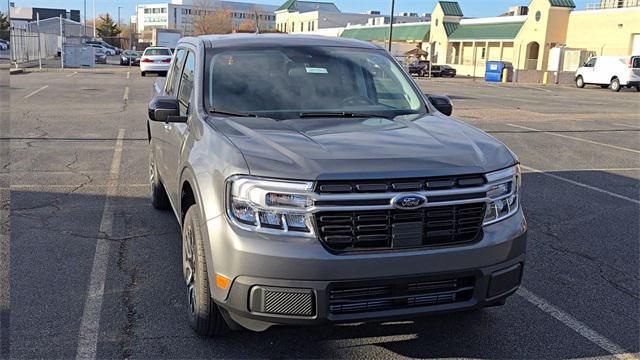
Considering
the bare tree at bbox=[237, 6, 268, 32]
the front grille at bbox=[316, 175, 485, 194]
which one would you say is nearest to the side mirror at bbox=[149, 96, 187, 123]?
the front grille at bbox=[316, 175, 485, 194]

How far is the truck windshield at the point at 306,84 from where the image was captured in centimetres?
421

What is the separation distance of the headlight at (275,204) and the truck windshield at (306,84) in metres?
1.17

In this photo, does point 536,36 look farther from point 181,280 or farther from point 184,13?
point 184,13

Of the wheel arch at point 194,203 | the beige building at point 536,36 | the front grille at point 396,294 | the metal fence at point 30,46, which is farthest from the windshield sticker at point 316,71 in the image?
the beige building at point 536,36

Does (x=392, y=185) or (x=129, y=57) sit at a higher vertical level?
(x=129, y=57)

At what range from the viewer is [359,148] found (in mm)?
3236

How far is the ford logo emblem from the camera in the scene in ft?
9.75

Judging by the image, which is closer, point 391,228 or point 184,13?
point 391,228

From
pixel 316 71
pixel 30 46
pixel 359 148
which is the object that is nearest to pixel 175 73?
pixel 316 71

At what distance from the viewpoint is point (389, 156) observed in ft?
10.3

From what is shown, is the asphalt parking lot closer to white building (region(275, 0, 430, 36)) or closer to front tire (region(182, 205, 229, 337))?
front tire (region(182, 205, 229, 337))

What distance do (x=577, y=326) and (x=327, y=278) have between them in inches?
76.9

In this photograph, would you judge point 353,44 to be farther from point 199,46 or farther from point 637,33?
point 637,33

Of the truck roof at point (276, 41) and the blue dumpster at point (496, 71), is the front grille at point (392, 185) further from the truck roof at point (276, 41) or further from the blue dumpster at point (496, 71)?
the blue dumpster at point (496, 71)
